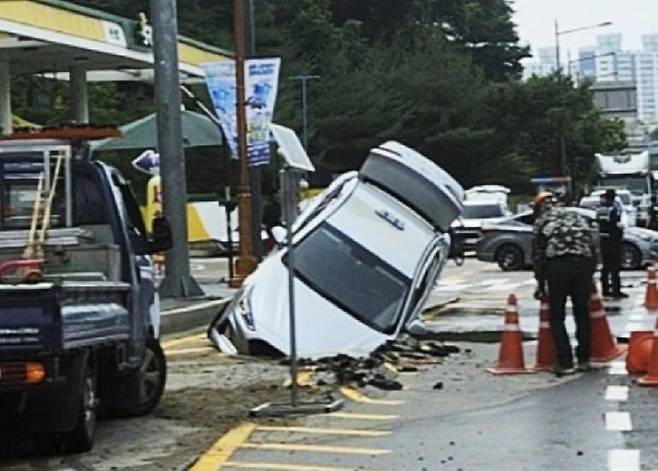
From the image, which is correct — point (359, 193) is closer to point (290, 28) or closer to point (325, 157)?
point (325, 157)

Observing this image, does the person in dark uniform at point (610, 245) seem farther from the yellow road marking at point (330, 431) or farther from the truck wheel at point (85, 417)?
the truck wheel at point (85, 417)

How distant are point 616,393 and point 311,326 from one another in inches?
153

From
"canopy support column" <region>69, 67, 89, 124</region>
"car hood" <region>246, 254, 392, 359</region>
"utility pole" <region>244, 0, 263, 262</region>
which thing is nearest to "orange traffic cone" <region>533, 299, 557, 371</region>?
"car hood" <region>246, 254, 392, 359</region>

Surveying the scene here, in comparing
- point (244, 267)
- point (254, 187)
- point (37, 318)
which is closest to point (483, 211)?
point (254, 187)

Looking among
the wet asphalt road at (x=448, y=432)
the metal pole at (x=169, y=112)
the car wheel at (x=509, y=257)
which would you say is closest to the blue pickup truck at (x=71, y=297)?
the wet asphalt road at (x=448, y=432)

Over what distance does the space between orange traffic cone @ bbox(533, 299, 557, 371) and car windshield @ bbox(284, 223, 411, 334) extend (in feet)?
6.05

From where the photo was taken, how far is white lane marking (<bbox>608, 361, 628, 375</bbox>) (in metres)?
14.5

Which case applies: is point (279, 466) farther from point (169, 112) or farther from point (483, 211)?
point (483, 211)

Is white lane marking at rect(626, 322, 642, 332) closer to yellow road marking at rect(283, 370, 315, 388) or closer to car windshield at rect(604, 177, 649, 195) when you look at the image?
yellow road marking at rect(283, 370, 315, 388)

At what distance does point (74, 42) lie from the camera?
2827 centimetres

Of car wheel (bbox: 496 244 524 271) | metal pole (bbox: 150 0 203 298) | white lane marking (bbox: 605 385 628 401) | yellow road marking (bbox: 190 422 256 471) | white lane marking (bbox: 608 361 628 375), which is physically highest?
metal pole (bbox: 150 0 203 298)

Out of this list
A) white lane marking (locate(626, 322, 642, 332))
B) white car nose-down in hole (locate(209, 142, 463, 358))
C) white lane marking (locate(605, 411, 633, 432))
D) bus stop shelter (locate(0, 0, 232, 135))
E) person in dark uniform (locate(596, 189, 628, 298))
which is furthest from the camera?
bus stop shelter (locate(0, 0, 232, 135))

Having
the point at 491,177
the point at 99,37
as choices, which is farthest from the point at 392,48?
the point at 99,37

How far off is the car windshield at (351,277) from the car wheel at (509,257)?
19.1 metres
